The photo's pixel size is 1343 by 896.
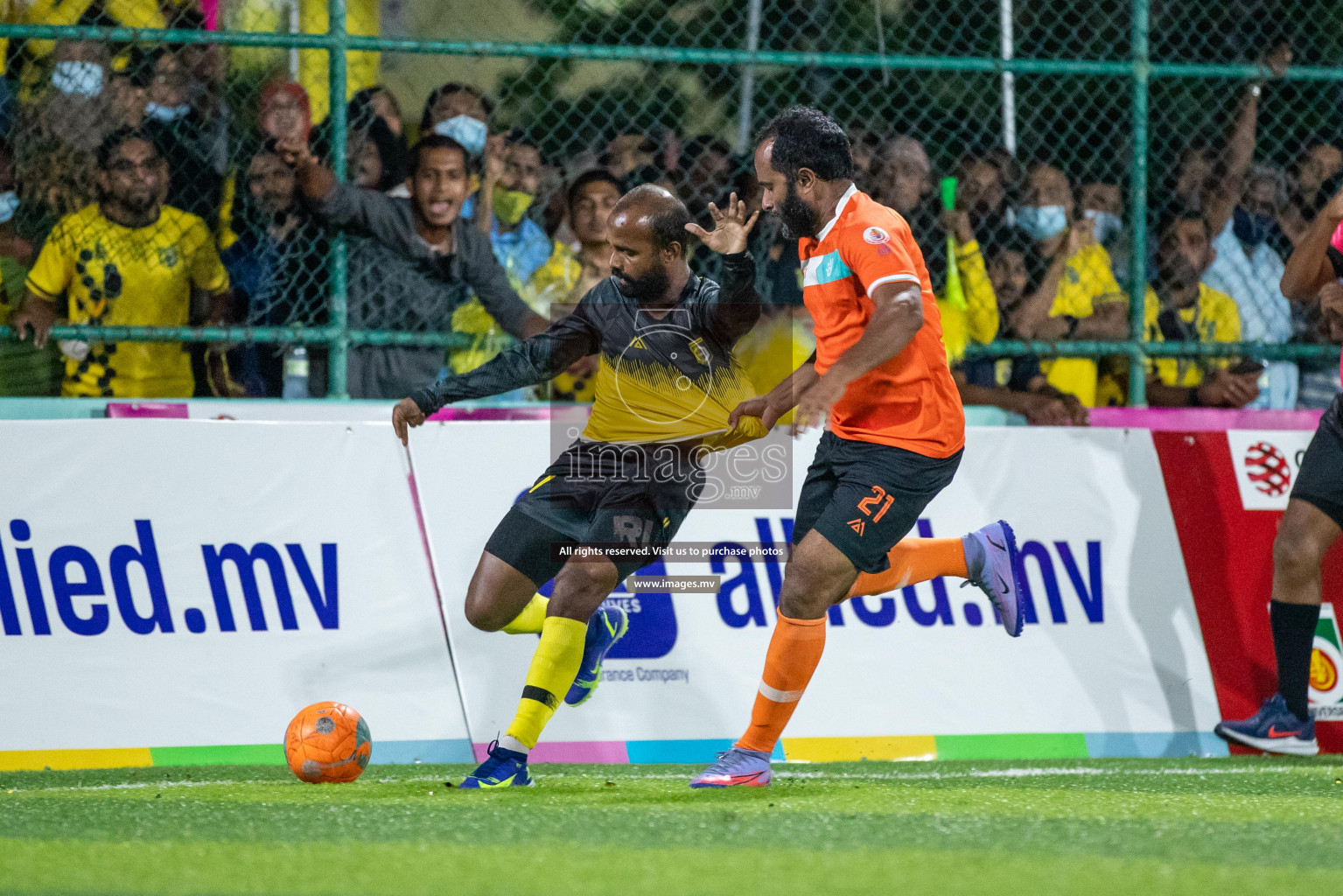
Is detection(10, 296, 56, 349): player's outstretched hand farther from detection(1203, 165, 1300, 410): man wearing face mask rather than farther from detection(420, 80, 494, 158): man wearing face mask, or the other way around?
detection(1203, 165, 1300, 410): man wearing face mask

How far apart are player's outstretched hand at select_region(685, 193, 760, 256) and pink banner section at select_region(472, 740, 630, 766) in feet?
7.31

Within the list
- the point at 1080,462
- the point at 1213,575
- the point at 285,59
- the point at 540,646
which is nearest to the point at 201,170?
the point at 285,59

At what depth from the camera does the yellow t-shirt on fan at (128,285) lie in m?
6.52

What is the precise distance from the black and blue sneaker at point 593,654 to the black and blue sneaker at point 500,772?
59 centimetres

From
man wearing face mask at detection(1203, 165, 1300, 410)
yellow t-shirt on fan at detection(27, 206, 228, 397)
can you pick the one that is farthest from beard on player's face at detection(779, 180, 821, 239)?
man wearing face mask at detection(1203, 165, 1300, 410)

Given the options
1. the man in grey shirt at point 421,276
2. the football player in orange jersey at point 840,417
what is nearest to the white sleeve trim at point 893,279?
the football player in orange jersey at point 840,417

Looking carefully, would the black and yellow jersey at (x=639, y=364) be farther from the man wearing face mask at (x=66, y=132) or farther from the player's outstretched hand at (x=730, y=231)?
the man wearing face mask at (x=66, y=132)

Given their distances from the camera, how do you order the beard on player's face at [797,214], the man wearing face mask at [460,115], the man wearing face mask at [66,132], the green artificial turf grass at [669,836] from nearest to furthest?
the green artificial turf grass at [669,836], the beard on player's face at [797,214], the man wearing face mask at [66,132], the man wearing face mask at [460,115]

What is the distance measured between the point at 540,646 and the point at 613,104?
131 inches

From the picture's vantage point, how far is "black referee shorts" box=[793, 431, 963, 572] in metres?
4.83

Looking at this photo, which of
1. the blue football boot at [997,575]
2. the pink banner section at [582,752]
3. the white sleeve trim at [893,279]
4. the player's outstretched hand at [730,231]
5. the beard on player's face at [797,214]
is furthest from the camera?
the pink banner section at [582,752]

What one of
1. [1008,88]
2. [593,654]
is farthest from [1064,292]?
[593,654]

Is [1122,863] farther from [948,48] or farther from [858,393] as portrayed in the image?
[948,48]

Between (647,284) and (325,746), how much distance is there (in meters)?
2.02
